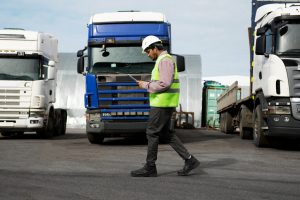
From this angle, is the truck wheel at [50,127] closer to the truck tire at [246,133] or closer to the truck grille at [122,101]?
the truck grille at [122,101]

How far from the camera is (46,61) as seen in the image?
1659 cm

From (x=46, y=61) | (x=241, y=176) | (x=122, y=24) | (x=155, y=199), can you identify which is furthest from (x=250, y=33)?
(x=155, y=199)

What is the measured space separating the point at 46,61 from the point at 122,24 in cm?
403

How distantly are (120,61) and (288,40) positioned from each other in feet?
13.8

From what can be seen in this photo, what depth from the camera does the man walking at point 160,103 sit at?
7.17 m

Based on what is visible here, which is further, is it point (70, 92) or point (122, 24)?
point (70, 92)

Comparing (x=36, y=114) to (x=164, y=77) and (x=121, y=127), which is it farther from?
(x=164, y=77)

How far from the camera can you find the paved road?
5.74 metres

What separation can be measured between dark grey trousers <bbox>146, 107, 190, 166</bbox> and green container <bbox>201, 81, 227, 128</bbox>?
2469 cm

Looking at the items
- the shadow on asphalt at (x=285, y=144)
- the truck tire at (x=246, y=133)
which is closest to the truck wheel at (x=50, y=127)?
the truck tire at (x=246, y=133)

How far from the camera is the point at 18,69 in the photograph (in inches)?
617

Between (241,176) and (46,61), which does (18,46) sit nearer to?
(46,61)

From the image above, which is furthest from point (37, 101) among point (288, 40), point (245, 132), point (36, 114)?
point (288, 40)

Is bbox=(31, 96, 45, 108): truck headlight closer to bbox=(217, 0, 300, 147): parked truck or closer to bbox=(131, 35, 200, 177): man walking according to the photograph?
bbox=(217, 0, 300, 147): parked truck
